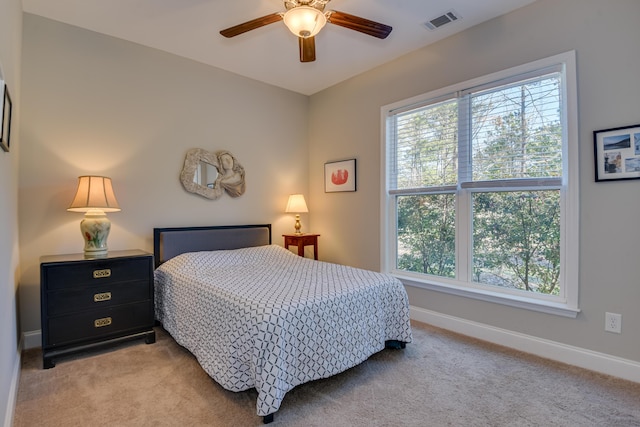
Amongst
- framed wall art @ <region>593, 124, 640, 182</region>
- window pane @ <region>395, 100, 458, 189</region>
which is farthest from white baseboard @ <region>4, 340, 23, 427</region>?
framed wall art @ <region>593, 124, 640, 182</region>

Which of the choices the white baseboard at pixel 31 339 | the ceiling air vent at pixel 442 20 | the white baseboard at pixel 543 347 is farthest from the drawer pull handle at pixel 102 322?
the ceiling air vent at pixel 442 20

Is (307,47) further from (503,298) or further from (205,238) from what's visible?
(503,298)

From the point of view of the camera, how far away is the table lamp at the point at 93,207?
2.57 meters

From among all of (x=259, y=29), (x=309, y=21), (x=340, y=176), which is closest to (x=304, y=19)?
(x=309, y=21)

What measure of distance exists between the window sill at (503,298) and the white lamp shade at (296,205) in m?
1.56

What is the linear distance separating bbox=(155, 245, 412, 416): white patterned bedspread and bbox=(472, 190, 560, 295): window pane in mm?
944

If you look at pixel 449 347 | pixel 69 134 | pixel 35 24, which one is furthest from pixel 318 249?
pixel 35 24

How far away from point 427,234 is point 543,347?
1.32 meters

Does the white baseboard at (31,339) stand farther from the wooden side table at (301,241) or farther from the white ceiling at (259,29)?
the white ceiling at (259,29)

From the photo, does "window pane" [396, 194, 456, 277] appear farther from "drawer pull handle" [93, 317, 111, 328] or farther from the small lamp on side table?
"drawer pull handle" [93, 317, 111, 328]

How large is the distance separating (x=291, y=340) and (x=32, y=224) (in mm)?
2427

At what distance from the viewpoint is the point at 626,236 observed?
2.14 m

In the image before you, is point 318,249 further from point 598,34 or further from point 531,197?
point 598,34

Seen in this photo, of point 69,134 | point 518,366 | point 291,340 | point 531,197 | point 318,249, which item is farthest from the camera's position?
point 318,249
